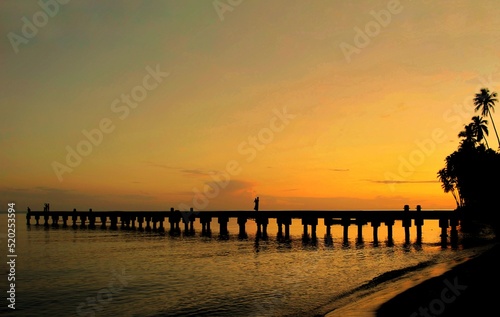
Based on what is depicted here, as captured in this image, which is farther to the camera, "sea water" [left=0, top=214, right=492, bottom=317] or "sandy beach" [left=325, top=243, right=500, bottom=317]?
"sea water" [left=0, top=214, right=492, bottom=317]

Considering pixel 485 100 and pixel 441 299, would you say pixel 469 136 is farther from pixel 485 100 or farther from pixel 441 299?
pixel 441 299

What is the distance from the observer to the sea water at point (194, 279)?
16.2 m

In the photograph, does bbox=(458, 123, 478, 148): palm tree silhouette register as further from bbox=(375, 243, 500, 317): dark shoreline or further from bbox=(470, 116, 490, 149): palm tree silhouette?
bbox=(375, 243, 500, 317): dark shoreline

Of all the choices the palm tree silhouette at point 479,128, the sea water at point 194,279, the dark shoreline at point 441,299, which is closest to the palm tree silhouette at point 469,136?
the palm tree silhouette at point 479,128

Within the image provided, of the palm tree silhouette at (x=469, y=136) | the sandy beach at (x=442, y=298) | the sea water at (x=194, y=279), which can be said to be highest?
the palm tree silhouette at (x=469, y=136)

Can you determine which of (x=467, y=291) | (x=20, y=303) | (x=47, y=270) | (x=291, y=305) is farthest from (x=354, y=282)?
(x=47, y=270)

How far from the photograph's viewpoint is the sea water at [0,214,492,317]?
16172 mm

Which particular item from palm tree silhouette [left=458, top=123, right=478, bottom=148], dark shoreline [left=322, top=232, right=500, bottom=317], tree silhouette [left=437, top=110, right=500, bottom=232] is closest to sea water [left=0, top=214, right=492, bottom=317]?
dark shoreline [left=322, top=232, right=500, bottom=317]

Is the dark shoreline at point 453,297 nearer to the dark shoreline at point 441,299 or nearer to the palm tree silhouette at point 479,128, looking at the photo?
the dark shoreline at point 441,299

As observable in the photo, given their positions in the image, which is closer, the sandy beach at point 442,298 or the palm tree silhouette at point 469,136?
the sandy beach at point 442,298

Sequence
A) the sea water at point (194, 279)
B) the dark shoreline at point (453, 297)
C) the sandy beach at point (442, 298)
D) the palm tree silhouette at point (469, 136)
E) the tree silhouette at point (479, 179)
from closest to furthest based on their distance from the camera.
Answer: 1. the dark shoreline at point (453, 297)
2. the sandy beach at point (442, 298)
3. the sea water at point (194, 279)
4. the tree silhouette at point (479, 179)
5. the palm tree silhouette at point (469, 136)

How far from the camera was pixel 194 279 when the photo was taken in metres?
22.4

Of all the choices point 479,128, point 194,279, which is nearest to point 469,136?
point 479,128

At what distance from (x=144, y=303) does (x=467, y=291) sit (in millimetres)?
11018
